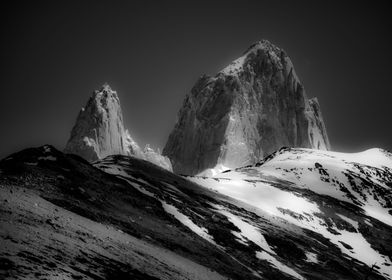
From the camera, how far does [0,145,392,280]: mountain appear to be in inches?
1022

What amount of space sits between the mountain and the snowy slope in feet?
1.73

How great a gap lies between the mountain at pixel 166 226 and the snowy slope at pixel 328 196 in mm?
526

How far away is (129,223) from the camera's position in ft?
143

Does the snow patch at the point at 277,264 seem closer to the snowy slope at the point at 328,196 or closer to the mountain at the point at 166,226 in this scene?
the mountain at the point at 166,226

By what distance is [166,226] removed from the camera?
1967 inches

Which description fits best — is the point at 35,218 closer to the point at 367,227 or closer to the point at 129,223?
the point at 129,223

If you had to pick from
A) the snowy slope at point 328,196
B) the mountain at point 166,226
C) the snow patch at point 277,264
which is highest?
the snowy slope at point 328,196

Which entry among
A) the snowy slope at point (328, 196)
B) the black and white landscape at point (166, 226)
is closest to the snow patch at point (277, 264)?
the black and white landscape at point (166, 226)

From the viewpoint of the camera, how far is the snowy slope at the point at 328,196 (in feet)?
301

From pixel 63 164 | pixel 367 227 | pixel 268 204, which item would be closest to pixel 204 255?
pixel 63 164

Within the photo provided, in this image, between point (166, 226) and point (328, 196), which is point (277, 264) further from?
point (328, 196)

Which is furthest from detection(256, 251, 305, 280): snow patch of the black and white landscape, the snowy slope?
the snowy slope

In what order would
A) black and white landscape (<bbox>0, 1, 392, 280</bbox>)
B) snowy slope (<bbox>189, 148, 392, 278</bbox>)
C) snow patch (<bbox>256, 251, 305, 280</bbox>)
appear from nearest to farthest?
black and white landscape (<bbox>0, 1, 392, 280</bbox>) → snow patch (<bbox>256, 251, 305, 280</bbox>) → snowy slope (<bbox>189, 148, 392, 278</bbox>)

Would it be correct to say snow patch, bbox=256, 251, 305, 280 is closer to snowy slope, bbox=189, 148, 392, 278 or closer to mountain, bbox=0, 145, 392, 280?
mountain, bbox=0, 145, 392, 280
